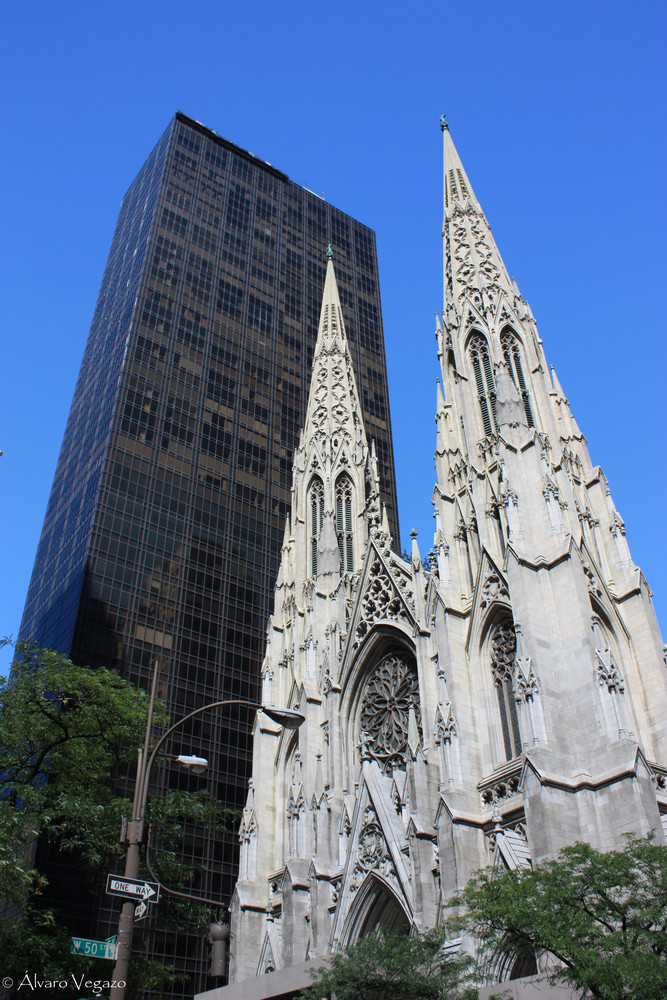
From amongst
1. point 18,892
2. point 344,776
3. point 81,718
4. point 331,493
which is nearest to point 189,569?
point 331,493

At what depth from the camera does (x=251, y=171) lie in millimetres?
69500

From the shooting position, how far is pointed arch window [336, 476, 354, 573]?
37.2 m

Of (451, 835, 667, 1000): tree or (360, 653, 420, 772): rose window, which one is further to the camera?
(360, 653, 420, 772): rose window

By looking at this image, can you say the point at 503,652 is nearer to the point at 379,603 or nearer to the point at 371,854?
the point at 379,603

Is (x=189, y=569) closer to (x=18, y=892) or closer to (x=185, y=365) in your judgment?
(x=185, y=365)

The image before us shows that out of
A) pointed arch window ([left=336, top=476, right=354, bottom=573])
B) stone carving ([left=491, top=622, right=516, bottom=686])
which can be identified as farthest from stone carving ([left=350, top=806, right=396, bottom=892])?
pointed arch window ([left=336, top=476, right=354, bottom=573])

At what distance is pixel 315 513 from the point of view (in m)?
40.4

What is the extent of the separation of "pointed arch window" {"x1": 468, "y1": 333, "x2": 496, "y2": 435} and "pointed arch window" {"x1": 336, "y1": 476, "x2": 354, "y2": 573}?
25.8ft

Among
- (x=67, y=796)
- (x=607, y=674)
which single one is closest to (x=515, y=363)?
(x=607, y=674)

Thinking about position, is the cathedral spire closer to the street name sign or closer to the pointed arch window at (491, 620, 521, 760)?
the pointed arch window at (491, 620, 521, 760)

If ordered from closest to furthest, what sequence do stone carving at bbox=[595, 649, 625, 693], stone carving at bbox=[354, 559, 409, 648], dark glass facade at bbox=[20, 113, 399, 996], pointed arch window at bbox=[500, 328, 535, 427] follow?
stone carving at bbox=[595, 649, 625, 693]
stone carving at bbox=[354, 559, 409, 648]
pointed arch window at bbox=[500, 328, 535, 427]
dark glass facade at bbox=[20, 113, 399, 996]

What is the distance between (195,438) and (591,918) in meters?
39.7

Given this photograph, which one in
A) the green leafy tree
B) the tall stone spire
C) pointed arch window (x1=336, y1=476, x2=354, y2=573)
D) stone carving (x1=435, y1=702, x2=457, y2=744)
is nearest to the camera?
the green leafy tree

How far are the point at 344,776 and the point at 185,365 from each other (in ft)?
104
